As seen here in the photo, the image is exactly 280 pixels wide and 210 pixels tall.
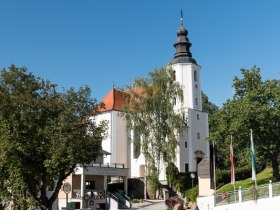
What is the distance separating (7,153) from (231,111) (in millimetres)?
22519

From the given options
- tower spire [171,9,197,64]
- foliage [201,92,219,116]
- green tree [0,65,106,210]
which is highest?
tower spire [171,9,197,64]

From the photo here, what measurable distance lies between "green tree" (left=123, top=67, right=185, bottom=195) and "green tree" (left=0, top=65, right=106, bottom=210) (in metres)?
23.3

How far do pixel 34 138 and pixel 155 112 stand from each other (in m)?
26.8

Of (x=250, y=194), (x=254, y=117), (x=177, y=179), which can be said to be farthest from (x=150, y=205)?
(x=250, y=194)

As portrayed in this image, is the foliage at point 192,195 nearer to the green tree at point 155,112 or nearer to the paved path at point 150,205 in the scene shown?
the paved path at point 150,205

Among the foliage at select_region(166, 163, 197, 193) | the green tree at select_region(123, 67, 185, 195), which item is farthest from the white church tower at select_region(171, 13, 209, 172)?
the green tree at select_region(123, 67, 185, 195)

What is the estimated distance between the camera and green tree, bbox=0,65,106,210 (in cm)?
2409

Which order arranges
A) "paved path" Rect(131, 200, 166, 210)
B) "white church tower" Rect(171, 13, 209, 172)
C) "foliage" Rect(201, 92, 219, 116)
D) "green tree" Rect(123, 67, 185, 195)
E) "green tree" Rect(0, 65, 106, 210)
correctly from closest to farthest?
"green tree" Rect(0, 65, 106, 210) → "paved path" Rect(131, 200, 166, 210) → "green tree" Rect(123, 67, 185, 195) → "white church tower" Rect(171, 13, 209, 172) → "foliage" Rect(201, 92, 219, 116)

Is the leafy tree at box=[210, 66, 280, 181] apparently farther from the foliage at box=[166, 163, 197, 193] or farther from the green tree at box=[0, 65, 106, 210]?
the green tree at box=[0, 65, 106, 210]

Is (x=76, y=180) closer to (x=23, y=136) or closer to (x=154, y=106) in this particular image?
(x=154, y=106)

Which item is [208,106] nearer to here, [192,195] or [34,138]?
[192,195]

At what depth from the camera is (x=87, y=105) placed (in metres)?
27.3

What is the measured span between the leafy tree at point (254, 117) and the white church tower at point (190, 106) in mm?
16837

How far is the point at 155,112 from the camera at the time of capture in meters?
50.5
